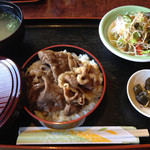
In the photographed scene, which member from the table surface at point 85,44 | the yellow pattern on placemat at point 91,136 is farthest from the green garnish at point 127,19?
the yellow pattern on placemat at point 91,136

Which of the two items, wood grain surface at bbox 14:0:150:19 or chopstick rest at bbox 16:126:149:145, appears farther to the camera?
wood grain surface at bbox 14:0:150:19

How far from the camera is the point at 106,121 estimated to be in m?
1.81

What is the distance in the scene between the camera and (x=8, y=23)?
89.0 inches

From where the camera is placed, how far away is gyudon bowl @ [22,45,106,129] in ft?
5.51

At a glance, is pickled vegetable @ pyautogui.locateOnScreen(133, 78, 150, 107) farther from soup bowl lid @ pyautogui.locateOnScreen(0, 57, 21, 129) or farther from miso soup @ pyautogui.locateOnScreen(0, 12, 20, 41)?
miso soup @ pyautogui.locateOnScreen(0, 12, 20, 41)

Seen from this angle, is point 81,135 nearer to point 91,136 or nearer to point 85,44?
point 91,136

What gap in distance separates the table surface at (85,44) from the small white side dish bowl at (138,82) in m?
0.08

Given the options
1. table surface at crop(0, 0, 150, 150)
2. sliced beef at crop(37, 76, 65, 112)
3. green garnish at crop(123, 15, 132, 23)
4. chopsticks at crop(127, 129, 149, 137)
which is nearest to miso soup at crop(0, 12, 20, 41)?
table surface at crop(0, 0, 150, 150)

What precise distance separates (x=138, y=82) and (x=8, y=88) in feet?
5.74

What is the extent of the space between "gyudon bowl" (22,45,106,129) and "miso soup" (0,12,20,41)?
73 cm

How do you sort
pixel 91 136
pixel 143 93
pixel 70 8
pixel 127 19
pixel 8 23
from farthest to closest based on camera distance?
pixel 70 8 → pixel 127 19 → pixel 8 23 → pixel 143 93 → pixel 91 136

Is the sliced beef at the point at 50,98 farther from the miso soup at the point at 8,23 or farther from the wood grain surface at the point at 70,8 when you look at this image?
the wood grain surface at the point at 70,8

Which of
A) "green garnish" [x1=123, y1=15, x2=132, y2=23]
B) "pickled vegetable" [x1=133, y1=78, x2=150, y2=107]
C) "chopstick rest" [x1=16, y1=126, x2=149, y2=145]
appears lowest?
"chopstick rest" [x1=16, y1=126, x2=149, y2=145]

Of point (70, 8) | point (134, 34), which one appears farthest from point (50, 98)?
point (70, 8)
